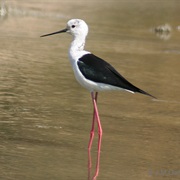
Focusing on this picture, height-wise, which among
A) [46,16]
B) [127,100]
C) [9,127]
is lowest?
[46,16]

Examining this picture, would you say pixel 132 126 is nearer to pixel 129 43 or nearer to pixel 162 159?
pixel 162 159

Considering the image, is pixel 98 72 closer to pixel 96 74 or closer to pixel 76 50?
pixel 96 74

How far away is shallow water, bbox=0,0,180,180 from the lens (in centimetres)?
788

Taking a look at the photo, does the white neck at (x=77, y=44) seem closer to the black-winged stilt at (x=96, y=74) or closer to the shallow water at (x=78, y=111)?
the black-winged stilt at (x=96, y=74)

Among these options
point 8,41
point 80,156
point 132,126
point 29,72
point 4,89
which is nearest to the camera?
point 80,156

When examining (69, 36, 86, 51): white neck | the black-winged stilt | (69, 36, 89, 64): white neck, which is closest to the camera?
the black-winged stilt

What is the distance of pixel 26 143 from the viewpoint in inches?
337

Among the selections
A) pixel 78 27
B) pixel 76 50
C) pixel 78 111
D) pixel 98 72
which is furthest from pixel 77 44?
pixel 78 111

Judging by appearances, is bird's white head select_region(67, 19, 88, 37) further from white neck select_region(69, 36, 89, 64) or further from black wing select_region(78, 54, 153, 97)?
black wing select_region(78, 54, 153, 97)

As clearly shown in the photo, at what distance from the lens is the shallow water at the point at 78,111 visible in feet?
25.9

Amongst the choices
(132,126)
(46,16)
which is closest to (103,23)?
(46,16)

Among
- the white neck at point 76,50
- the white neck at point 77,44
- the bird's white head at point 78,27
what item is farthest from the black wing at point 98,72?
the bird's white head at point 78,27

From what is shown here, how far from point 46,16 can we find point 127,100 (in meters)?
14.1

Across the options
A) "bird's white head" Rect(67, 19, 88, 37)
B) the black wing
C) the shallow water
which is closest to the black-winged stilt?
the black wing
